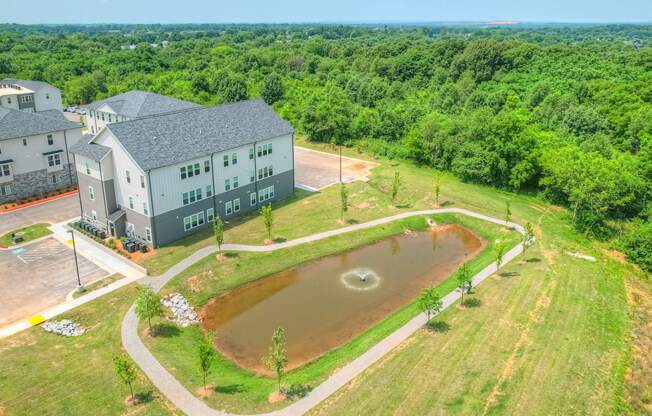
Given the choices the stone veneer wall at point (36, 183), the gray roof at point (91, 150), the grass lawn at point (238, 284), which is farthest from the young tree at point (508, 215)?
the stone veneer wall at point (36, 183)

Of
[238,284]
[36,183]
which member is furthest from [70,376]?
[36,183]

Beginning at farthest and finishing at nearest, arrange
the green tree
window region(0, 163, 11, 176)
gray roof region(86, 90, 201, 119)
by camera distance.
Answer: the green tree, gray roof region(86, 90, 201, 119), window region(0, 163, 11, 176)

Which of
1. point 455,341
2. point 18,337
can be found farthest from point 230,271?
point 455,341

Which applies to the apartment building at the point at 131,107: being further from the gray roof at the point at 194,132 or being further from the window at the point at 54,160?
the gray roof at the point at 194,132

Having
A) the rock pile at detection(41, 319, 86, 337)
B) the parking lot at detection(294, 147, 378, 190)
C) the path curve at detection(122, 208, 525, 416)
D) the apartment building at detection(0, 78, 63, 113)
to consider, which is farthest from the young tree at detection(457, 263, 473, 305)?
the apartment building at detection(0, 78, 63, 113)

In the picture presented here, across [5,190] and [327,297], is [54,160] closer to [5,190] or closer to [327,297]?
[5,190]

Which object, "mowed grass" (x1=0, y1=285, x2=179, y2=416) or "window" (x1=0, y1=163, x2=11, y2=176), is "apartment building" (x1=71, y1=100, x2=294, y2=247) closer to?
"window" (x1=0, y1=163, x2=11, y2=176)

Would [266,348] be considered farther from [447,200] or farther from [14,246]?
[447,200]

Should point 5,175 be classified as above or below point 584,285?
above
